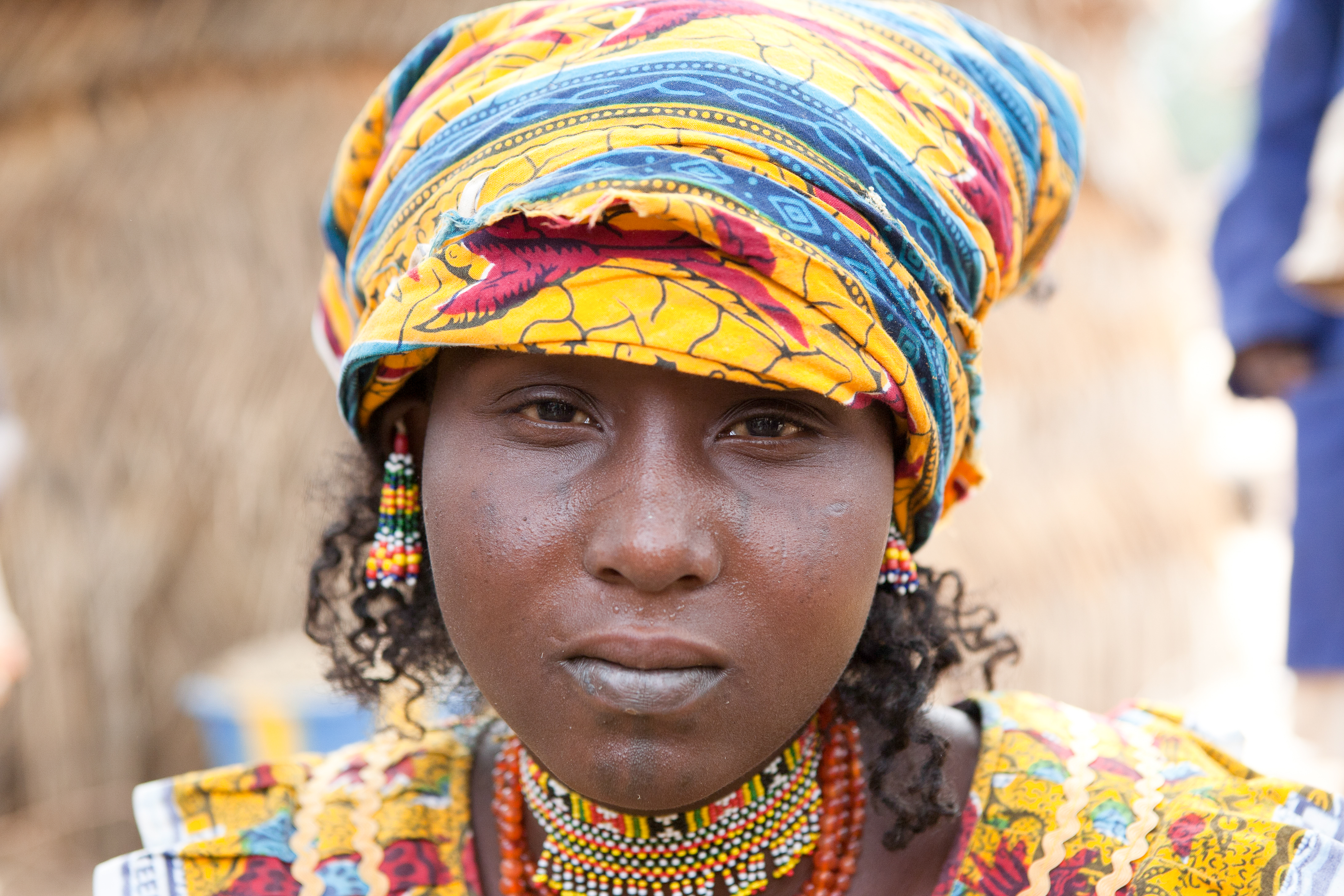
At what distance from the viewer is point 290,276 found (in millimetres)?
4004

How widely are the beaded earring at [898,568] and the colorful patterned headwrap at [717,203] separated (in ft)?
0.16

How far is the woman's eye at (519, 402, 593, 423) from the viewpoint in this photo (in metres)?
1.30

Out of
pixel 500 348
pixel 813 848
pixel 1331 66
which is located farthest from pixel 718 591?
pixel 1331 66

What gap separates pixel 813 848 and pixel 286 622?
2.84m

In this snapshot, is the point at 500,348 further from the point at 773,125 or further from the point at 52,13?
the point at 52,13

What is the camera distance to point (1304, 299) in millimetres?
2697

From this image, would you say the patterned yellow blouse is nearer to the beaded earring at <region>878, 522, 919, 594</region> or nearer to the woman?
the woman

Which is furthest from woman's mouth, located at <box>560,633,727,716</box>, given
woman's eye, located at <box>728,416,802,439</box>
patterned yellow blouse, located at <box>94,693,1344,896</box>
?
patterned yellow blouse, located at <box>94,693,1344,896</box>

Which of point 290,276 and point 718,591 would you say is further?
point 290,276

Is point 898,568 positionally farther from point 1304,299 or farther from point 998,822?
point 1304,299

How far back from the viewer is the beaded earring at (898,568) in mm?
1485

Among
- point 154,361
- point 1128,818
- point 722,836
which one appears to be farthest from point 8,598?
point 1128,818

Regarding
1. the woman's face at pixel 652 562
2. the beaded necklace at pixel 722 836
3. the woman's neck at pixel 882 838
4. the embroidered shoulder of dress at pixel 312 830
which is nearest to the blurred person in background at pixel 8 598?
the embroidered shoulder of dress at pixel 312 830

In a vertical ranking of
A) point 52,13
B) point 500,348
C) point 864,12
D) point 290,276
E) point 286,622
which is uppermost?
point 52,13
